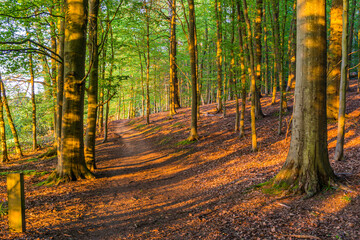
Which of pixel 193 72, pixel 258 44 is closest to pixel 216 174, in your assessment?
pixel 193 72

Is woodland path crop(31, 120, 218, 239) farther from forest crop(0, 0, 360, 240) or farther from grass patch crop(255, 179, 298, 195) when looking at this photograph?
grass patch crop(255, 179, 298, 195)

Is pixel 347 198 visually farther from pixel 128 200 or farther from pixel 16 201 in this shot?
pixel 16 201

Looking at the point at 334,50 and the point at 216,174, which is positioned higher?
the point at 334,50

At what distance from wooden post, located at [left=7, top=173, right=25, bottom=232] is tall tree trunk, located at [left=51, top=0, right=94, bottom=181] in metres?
3.76

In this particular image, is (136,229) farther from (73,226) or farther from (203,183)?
(203,183)

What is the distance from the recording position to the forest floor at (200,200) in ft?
13.0

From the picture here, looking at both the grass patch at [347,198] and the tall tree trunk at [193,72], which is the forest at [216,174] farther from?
the tall tree trunk at [193,72]

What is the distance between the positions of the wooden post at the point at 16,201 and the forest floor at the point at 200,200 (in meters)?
0.16

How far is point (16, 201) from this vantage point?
3949 millimetres

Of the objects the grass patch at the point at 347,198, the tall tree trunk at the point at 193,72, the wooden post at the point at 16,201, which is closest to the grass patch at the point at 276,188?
the grass patch at the point at 347,198

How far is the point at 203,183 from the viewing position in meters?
7.60

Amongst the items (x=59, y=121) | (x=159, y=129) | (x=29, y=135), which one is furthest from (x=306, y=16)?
(x=29, y=135)

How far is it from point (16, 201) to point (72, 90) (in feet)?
15.2

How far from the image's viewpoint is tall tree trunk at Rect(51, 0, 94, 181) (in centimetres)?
766
